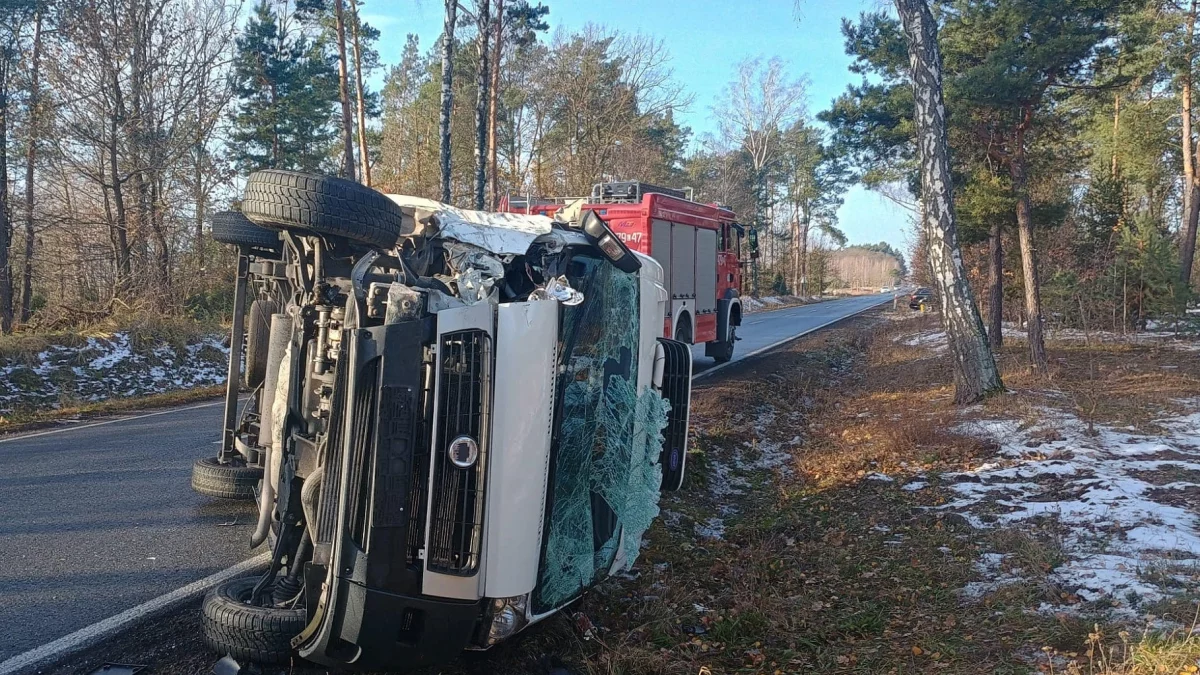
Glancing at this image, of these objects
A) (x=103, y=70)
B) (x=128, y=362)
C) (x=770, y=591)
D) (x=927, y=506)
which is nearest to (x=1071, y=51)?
(x=927, y=506)

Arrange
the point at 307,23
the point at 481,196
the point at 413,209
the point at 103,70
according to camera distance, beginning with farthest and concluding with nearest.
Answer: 1. the point at 307,23
2. the point at 481,196
3. the point at 103,70
4. the point at 413,209

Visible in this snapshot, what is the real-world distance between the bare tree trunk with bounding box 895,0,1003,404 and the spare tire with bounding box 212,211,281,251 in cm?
786

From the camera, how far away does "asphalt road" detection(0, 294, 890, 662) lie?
12.9 feet

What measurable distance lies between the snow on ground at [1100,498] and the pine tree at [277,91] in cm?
2330

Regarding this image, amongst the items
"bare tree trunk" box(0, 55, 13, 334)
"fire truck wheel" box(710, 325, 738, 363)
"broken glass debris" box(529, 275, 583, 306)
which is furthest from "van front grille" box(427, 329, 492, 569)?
"bare tree trunk" box(0, 55, 13, 334)

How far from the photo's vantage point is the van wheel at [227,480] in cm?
560

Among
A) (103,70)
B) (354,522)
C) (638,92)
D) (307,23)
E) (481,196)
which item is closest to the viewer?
(354,522)

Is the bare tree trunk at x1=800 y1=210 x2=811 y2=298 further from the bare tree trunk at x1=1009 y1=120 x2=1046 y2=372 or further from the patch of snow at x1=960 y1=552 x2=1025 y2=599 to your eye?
the patch of snow at x1=960 y1=552 x2=1025 y2=599

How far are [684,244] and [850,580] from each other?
8158 mm

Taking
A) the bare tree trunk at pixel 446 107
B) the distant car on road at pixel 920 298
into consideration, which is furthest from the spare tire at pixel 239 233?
the distant car on road at pixel 920 298

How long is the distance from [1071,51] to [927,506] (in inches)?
407

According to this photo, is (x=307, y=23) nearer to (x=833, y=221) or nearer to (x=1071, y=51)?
(x=1071, y=51)

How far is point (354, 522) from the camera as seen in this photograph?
287 cm

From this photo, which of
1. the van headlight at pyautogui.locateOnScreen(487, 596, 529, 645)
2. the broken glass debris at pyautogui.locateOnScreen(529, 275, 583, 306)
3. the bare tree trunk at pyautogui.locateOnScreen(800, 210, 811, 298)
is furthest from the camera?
the bare tree trunk at pyautogui.locateOnScreen(800, 210, 811, 298)
